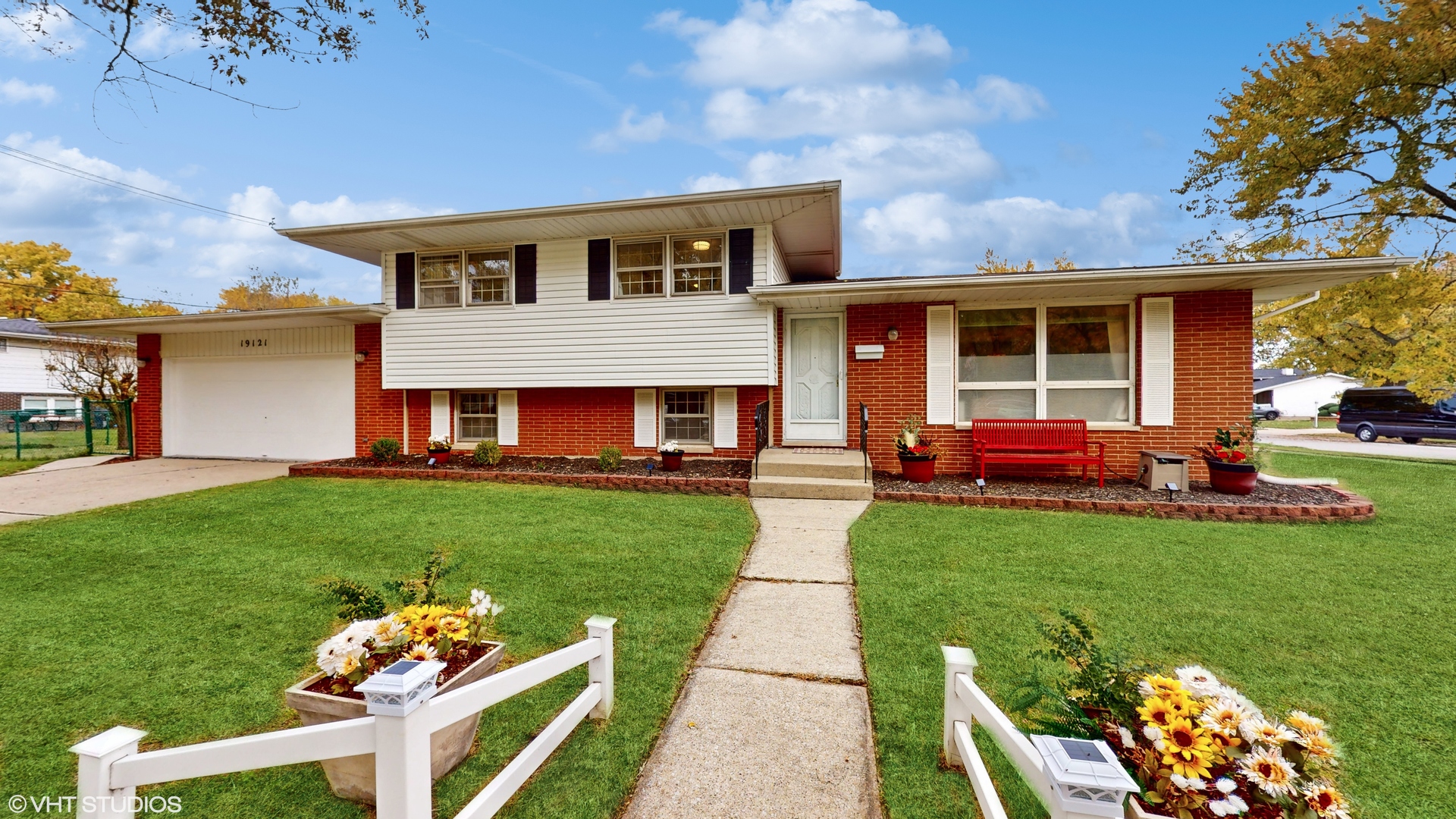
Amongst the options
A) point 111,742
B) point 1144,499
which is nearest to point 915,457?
point 1144,499

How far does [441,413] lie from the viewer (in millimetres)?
9914

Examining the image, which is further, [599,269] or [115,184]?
[115,184]

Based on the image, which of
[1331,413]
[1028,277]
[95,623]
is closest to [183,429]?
[95,623]

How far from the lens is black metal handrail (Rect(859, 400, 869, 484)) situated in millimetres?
7688

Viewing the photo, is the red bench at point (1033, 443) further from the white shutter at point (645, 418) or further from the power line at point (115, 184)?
the power line at point (115, 184)

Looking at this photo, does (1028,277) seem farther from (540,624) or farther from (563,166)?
(563,166)

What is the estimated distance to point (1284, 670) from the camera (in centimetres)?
284

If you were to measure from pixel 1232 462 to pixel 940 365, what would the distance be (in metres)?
3.60

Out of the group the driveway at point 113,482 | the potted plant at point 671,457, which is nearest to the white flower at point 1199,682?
the potted plant at point 671,457

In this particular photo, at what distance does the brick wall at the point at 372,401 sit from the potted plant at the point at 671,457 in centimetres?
550

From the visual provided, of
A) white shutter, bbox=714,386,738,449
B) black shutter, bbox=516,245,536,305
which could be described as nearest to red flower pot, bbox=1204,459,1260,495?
white shutter, bbox=714,386,738,449

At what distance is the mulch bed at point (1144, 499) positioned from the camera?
5.81m

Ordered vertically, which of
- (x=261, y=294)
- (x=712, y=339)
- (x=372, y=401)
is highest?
(x=261, y=294)

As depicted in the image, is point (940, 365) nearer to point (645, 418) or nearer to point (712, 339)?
point (712, 339)
